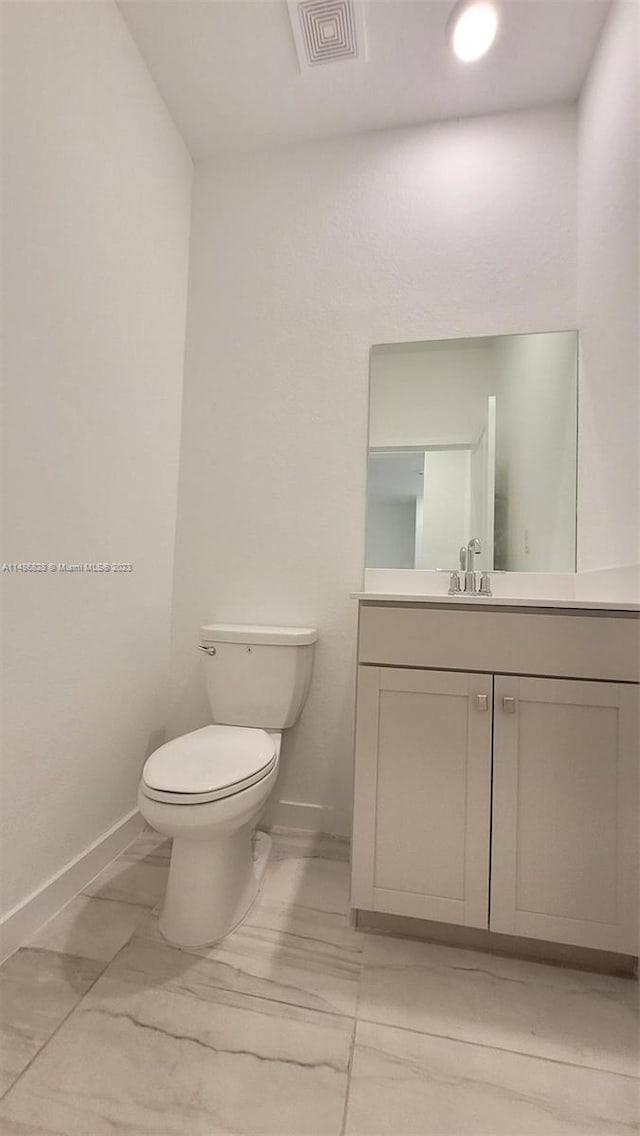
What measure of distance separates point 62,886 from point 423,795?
956mm

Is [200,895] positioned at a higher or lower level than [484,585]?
lower

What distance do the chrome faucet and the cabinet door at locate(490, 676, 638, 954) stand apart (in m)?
0.49

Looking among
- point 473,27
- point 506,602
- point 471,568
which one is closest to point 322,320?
point 473,27

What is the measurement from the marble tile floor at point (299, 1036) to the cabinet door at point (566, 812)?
0.50ft

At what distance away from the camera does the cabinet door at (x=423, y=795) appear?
1.09 meters

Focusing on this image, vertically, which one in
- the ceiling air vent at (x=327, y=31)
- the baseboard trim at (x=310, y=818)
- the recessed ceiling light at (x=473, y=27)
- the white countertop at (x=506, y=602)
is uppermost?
the ceiling air vent at (x=327, y=31)

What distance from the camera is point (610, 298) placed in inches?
53.1

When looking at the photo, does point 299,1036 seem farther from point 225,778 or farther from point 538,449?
point 538,449

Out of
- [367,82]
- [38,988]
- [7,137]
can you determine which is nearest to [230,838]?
[38,988]

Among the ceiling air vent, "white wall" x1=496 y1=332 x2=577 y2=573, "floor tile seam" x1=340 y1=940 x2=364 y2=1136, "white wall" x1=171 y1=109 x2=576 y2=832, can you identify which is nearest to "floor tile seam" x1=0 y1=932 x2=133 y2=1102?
"floor tile seam" x1=340 y1=940 x2=364 y2=1136

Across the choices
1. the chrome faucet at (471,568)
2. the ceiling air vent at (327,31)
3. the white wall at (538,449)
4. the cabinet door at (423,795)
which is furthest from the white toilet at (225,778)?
the ceiling air vent at (327,31)

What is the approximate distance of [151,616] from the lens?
1.68 m

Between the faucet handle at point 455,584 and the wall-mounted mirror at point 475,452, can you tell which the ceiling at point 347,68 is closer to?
the wall-mounted mirror at point 475,452

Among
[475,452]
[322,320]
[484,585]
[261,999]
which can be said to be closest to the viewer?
[261,999]
